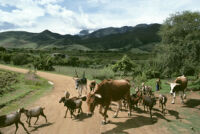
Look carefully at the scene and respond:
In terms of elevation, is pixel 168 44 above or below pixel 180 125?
above

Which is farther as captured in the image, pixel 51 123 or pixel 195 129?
pixel 51 123

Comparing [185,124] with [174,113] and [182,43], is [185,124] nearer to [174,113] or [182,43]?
[174,113]

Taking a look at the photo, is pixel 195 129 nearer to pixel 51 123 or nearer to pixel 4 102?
pixel 51 123

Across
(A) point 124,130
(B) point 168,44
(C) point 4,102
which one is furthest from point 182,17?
(C) point 4,102

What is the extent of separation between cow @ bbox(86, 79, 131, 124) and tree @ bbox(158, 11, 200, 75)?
37.3ft

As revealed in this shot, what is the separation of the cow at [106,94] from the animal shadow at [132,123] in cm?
98

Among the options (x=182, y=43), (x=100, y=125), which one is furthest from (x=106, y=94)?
(x=182, y=43)

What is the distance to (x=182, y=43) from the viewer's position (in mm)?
18938

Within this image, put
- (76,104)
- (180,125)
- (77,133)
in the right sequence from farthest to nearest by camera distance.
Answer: (76,104), (180,125), (77,133)

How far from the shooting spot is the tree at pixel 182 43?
18.2 m

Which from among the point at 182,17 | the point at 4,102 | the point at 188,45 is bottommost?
the point at 4,102

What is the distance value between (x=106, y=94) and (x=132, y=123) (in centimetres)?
255

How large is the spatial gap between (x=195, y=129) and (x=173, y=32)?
14.2 metres

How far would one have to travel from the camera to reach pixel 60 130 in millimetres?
9344
